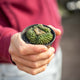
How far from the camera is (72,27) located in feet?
8.72

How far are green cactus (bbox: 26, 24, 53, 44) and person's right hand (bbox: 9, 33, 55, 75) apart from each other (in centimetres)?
4

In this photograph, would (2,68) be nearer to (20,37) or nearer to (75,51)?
(20,37)

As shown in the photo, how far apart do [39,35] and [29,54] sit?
9cm

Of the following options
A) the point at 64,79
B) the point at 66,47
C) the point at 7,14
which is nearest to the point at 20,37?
the point at 7,14

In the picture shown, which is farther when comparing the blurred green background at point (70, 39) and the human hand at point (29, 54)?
the blurred green background at point (70, 39)

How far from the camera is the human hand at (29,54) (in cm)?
55

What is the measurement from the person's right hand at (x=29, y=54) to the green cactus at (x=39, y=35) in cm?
4

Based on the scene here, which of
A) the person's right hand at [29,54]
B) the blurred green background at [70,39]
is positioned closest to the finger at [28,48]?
the person's right hand at [29,54]

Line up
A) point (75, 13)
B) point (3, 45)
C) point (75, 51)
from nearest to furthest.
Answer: point (3, 45) < point (75, 51) < point (75, 13)

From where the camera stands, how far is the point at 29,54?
57 cm

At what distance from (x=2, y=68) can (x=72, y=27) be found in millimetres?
1916

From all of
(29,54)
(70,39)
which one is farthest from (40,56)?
(70,39)

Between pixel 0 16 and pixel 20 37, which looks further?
pixel 0 16

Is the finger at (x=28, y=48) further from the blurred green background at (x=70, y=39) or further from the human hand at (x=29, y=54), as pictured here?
the blurred green background at (x=70, y=39)
